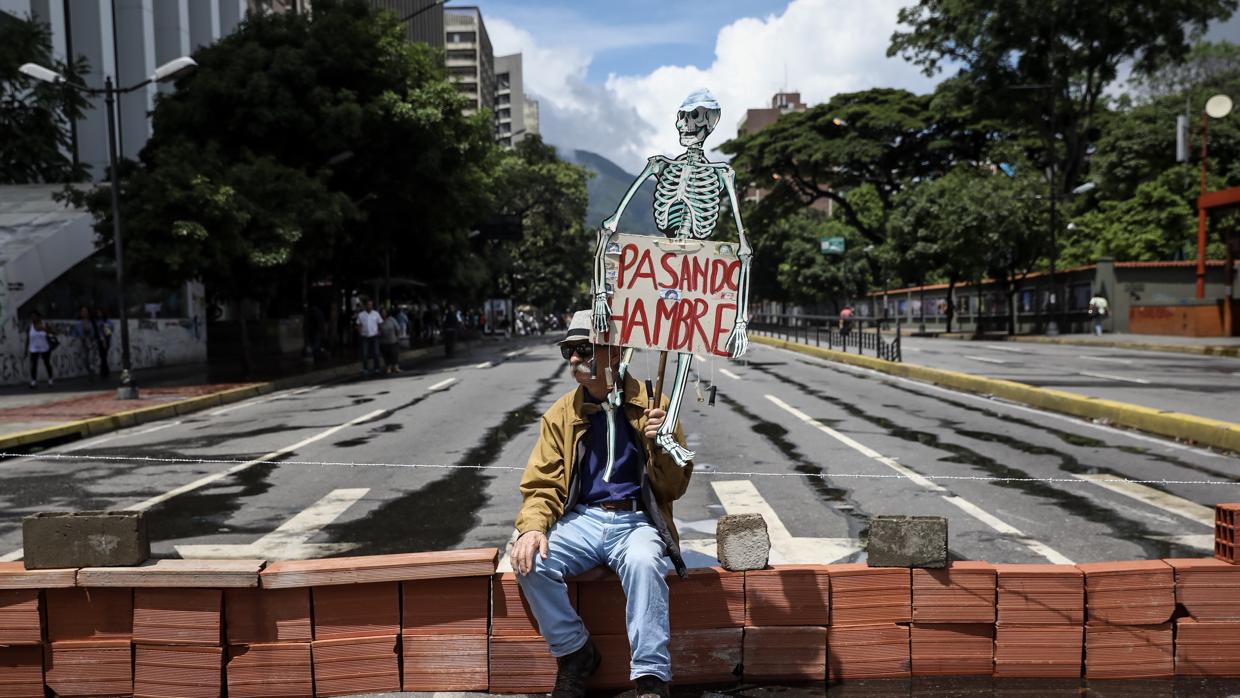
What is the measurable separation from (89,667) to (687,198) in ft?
11.3

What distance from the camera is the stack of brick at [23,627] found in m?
3.94

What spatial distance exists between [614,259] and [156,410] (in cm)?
1474

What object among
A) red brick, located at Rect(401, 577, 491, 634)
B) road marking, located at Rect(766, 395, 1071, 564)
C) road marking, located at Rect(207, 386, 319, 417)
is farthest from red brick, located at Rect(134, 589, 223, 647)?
road marking, located at Rect(207, 386, 319, 417)

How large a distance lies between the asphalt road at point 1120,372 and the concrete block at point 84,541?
12.7m

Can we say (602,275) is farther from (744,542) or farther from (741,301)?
(744,542)

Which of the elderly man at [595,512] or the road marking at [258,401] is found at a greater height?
the elderly man at [595,512]

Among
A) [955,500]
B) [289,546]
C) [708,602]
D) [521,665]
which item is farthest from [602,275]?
[955,500]

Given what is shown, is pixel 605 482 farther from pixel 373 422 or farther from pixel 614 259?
pixel 373 422

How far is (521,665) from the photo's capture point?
13.0 feet

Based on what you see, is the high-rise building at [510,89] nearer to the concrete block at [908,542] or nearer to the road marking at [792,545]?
the road marking at [792,545]

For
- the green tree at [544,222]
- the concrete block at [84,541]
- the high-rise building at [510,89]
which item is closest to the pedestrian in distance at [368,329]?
the concrete block at [84,541]

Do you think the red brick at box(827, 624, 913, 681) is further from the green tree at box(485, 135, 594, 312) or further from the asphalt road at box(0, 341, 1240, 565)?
the green tree at box(485, 135, 594, 312)

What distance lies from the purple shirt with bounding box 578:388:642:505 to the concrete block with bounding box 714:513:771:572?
1.45 feet

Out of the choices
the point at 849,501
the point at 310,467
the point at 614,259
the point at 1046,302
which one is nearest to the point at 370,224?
the point at 310,467
